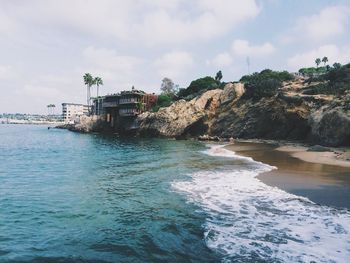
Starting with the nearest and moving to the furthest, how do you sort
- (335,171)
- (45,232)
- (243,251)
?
(243,251) < (45,232) < (335,171)

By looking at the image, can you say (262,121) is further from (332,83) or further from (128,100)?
(128,100)

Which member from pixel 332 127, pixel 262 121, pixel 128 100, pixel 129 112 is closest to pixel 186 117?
pixel 262 121

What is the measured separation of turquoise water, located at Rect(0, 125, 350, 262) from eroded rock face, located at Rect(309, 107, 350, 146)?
1086 inches

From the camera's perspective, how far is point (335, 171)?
27.2 meters

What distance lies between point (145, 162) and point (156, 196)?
16566 millimetres

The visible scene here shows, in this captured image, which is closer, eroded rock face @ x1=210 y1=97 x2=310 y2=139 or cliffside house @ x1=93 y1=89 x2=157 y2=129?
eroded rock face @ x1=210 y1=97 x2=310 y2=139

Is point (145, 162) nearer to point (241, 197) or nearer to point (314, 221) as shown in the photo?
point (241, 197)

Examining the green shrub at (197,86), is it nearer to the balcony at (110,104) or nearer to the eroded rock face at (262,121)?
the balcony at (110,104)

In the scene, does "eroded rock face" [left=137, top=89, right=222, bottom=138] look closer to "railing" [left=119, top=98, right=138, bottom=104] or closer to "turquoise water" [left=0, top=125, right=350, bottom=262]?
"railing" [left=119, top=98, right=138, bottom=104]

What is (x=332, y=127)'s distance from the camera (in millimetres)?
48719

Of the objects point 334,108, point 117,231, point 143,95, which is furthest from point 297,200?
point 143,95

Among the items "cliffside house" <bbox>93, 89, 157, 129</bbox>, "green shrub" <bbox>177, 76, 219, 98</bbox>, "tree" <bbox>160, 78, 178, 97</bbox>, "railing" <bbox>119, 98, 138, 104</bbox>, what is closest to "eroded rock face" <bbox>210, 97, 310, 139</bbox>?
"green shrub" <bbox>177, 76, 219, 98</bbox>

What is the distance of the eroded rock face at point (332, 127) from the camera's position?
46438 millimetres

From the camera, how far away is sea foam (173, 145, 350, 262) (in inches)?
443
